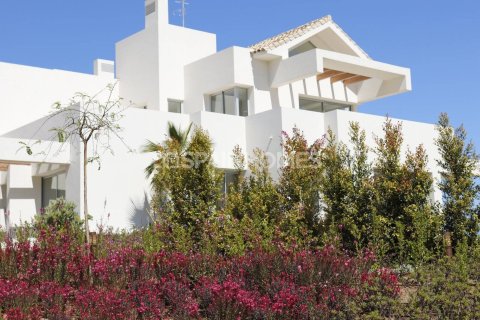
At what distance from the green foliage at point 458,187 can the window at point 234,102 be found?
9.56 metres

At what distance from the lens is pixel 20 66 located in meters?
24.6

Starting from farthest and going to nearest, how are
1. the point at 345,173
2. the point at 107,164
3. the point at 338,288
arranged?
the point at 107,164 < the point at 345,173 < the point at 338,288

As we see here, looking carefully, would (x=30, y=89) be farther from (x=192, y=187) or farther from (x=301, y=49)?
(x=301, y=49)

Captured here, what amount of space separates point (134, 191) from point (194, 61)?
717 cm

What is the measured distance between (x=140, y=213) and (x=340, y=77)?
34.7 ft

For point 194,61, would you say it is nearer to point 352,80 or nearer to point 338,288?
point 352,80

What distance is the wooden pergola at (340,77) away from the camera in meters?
25.6

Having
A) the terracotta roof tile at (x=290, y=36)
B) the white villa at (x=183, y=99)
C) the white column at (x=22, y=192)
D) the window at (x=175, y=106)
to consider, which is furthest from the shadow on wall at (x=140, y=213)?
the terracotta roof tile at (x=290, y=36)

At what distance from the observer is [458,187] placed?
48.5ft

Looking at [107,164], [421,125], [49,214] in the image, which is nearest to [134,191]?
[107,164]

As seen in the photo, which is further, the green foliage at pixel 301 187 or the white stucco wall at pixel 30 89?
the white stucco wall at pixel 30 89

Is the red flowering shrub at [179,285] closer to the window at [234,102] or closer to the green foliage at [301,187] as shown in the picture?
the green foliage at [301,187]

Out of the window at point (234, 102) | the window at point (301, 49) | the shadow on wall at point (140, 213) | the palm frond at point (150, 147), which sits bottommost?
the shadow on wall at point (140, 213)

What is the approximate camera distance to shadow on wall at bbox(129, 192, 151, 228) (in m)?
20.3
